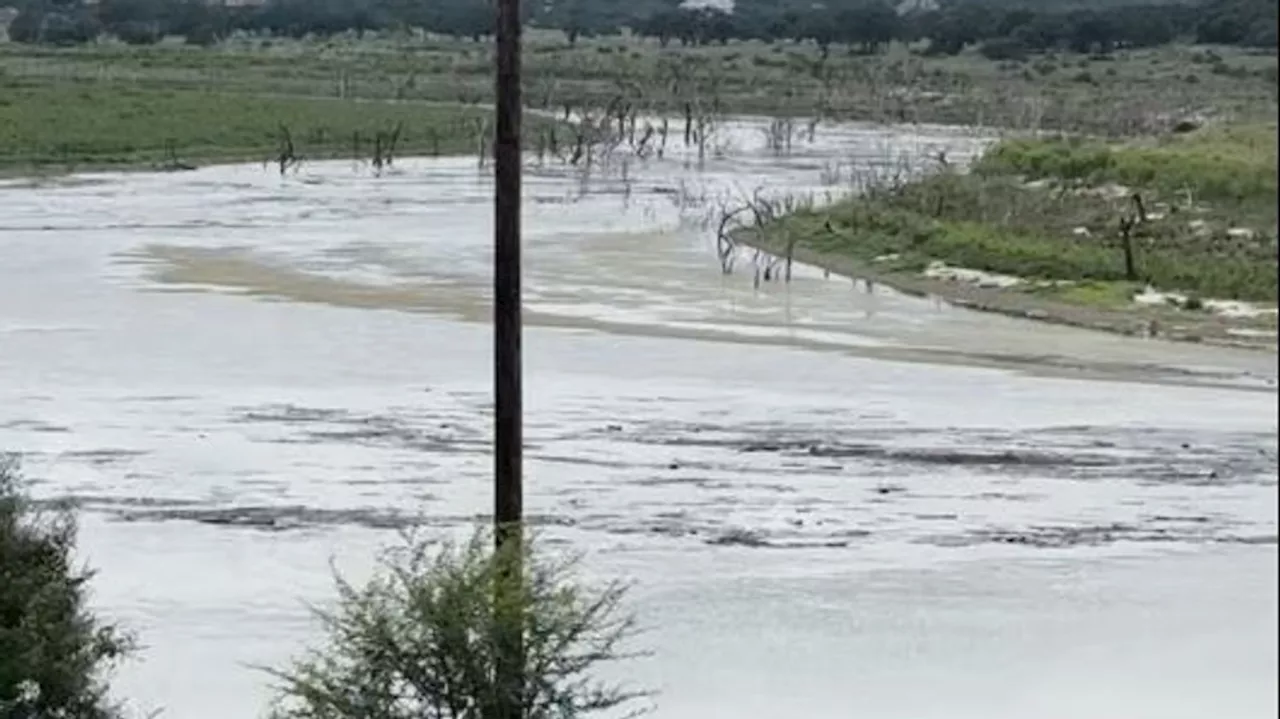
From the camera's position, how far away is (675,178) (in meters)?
73.6

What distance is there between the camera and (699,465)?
26281 mm

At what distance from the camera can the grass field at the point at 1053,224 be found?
44.2 meters

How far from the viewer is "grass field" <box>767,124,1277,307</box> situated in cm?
4416

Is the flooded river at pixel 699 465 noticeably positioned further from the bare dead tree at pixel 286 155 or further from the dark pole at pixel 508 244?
the bare dead tree at pixel 286 155

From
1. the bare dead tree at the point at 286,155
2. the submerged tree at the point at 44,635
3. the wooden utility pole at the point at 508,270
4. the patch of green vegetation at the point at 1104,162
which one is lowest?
the bare dead tree at the point at 286,155

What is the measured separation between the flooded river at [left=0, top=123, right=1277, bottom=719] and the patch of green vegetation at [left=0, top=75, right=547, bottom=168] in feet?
76.5

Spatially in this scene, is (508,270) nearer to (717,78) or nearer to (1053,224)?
(1053,224)

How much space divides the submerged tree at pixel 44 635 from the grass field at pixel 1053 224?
2548cm

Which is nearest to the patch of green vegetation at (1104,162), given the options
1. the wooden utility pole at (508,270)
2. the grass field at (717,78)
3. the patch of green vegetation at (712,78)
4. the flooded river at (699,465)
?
the flooded river at (699,465)

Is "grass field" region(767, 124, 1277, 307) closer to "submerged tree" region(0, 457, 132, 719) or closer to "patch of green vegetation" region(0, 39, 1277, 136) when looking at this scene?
"patch of green vegetation" region(0, 39, 1277, 136)

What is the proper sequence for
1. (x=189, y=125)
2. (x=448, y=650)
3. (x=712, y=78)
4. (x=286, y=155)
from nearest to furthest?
1. (x=448, y=650)
2. (x=286, y=155)
3. (x=189, y=125)
4. (x=712, y=78)

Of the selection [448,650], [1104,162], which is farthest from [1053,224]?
[448,650]

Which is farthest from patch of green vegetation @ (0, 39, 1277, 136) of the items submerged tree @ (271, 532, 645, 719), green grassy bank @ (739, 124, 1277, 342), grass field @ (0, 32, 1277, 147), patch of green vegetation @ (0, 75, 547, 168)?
submerged tree @ (271, 532, 645, 719)

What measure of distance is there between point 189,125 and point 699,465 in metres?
Result: 57.7
